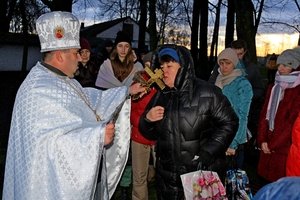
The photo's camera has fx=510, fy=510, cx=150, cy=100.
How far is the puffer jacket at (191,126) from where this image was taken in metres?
4.08

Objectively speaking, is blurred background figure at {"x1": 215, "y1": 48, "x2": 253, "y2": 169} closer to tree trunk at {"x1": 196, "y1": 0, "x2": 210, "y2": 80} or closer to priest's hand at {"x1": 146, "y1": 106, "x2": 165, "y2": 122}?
priest's hand at {"x1": 146, "y1": 106, "x2": 165, "y2": 122}

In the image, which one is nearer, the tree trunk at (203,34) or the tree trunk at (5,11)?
the tree trunk at (203,34)

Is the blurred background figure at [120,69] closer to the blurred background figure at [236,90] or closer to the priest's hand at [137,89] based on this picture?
the blurred background figure at [236,90]

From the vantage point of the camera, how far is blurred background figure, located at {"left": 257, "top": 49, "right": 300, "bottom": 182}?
15.7ft

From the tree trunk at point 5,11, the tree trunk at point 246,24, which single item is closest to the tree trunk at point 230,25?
the tree trunk at point 246,24

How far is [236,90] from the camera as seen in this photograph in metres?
5.74

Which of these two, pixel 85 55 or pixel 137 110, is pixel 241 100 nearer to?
pixel 137 110

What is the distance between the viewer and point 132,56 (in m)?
6.18

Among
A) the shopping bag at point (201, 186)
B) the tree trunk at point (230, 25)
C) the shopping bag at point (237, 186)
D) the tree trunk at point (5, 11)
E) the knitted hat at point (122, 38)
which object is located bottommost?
the shopping bag at point (237, 186)

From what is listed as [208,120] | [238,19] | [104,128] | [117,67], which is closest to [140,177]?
[117,67]

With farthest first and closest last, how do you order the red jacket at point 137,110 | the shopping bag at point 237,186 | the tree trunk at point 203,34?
1. the tree trunk at point 203,34
2. the red jacket at point 137,110
3. the shopping bag at point 237,186

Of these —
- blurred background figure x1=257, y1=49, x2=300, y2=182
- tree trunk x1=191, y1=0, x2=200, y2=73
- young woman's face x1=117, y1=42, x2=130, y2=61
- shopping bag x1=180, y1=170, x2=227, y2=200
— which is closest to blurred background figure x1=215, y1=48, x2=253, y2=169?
blurred background figure x1=257, y1=49, x2=300, y2=182

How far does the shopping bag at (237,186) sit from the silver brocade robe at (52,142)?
144 cm

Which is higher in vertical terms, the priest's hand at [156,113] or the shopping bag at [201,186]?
the priest's hand at [156,113]
